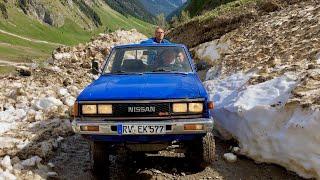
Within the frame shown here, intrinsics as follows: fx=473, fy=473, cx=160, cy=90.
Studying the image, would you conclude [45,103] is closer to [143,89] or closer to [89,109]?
[89,109]

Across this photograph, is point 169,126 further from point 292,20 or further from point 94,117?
point 292,20

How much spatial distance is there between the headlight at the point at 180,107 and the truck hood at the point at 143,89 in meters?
0.09

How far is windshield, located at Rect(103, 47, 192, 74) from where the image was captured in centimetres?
785

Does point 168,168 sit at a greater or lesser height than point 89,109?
lesser

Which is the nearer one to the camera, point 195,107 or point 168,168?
point 195,107

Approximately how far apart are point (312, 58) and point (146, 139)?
14.7 ft

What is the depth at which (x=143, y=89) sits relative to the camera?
653cm

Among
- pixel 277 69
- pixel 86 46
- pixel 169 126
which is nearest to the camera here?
pixel 169 126

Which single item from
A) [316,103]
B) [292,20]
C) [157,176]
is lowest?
[157,176]

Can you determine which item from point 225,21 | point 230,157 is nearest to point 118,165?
point 230,157

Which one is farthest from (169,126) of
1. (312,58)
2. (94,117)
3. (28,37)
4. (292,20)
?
(28,37)

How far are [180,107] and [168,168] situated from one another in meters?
1.34

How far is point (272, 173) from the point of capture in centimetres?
687

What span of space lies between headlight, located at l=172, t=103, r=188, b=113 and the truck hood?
0.09 metres
